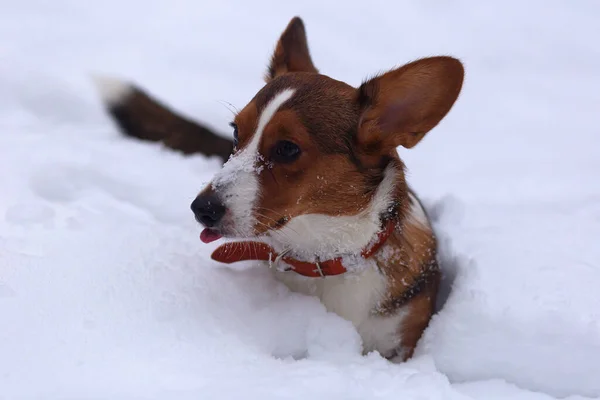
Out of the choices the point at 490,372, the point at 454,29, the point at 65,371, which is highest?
the point at 454,29

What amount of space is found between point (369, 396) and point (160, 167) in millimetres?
1937

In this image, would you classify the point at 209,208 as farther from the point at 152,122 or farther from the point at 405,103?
the point at 152,122

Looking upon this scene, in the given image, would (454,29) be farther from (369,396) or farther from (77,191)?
(369,396)

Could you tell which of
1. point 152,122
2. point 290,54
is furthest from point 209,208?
point 152,122

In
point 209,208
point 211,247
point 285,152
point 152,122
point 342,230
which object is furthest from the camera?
point 152,122

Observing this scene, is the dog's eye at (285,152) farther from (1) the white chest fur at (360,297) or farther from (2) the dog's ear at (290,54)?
(2) the dog's ear at (290,54)

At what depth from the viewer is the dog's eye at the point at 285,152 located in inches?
78.5

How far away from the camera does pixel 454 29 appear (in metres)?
5.66

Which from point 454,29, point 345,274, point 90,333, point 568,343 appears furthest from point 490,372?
point 454,29

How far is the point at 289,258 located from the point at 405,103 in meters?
0.68

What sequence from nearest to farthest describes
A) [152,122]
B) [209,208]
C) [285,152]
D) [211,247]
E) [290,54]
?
1. [209,208]
2. [285,152]
3. [211,247]
4. [290,54]
5. [152,122]

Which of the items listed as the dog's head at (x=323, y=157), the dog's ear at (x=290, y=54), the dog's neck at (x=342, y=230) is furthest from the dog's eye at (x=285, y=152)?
the dog's ear at (x=290, y=54)

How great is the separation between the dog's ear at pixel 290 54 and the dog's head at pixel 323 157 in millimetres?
432

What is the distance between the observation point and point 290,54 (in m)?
2.62
